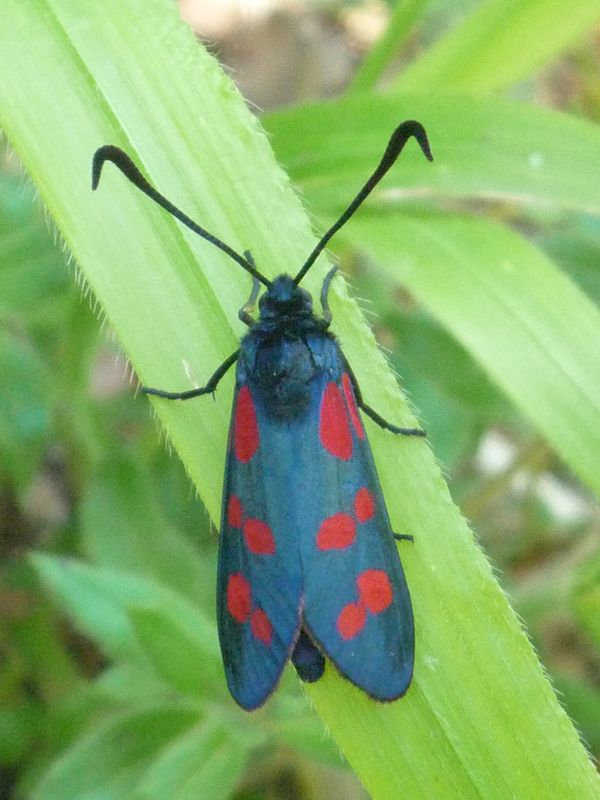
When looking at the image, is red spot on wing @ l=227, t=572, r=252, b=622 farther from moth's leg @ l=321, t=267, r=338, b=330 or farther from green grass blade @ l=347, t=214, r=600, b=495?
green grass blade @ l=347, t=214, r=600, b=495

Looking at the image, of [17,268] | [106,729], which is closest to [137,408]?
[17,268]

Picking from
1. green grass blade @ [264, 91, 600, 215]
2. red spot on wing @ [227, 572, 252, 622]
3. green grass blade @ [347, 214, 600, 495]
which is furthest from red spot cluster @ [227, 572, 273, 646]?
green grass blade @ [264, 91, 600, 215]

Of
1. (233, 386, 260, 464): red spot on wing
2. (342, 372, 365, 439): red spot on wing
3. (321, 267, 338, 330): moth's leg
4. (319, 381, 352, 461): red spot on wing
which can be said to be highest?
(321, 267, 338, 330): moth's leg

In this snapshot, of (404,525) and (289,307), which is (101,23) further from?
(404,525)

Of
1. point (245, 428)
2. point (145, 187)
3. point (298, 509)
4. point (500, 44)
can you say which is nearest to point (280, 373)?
point (245, 428)

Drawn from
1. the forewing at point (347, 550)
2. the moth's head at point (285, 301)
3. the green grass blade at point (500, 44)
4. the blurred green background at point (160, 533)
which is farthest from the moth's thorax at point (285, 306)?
the green grass blade at point (500, 44)

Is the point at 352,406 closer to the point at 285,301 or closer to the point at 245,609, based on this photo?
the point at 285,301

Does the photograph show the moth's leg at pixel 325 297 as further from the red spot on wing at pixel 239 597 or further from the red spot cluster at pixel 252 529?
the red spot on wing at pixel 239 597
